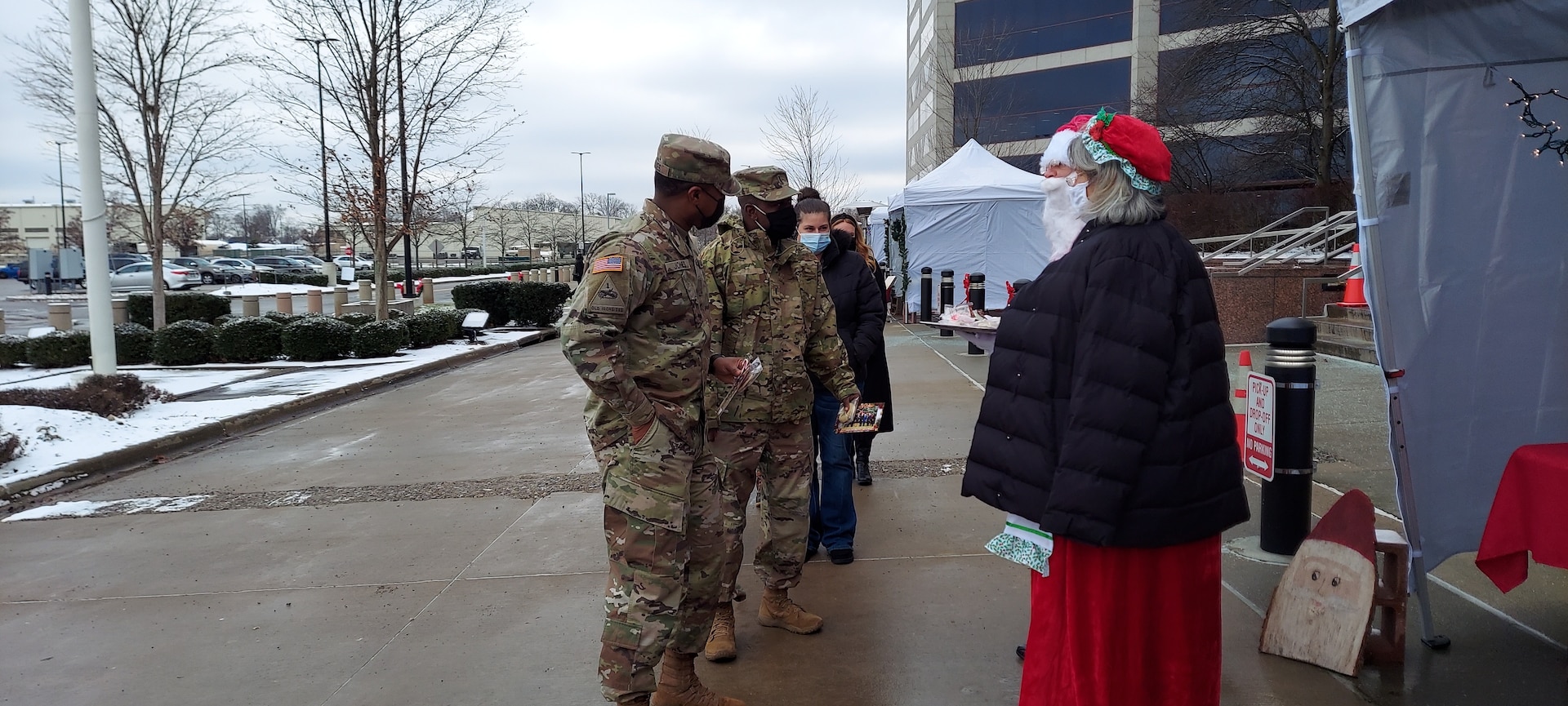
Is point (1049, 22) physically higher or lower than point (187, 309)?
higher

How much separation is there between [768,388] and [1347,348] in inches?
349

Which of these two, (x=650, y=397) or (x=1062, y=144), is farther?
(x=650, y=397)

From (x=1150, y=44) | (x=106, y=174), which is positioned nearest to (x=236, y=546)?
(x=106, y=174)

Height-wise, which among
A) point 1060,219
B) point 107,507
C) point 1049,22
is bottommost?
point 107,507

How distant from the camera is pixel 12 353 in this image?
14.9m

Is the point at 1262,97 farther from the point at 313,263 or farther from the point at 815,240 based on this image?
the point at 313,263

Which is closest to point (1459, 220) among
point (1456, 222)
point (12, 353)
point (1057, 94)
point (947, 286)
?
point (1456, 222)

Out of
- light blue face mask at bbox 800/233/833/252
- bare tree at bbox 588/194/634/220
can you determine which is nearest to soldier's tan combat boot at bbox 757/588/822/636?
light blue face mask at bbox 800/233/833/252

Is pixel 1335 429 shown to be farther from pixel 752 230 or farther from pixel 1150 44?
pixel 1150 44

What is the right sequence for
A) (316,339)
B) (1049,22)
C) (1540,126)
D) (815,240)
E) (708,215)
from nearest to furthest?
(708,215) → (1540,126) → (815,240) → (316,339) → (1049,22)

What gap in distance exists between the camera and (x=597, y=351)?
2709 mm

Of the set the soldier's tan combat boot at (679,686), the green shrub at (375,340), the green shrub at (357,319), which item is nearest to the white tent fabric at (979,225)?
the green shrub at (375,340)


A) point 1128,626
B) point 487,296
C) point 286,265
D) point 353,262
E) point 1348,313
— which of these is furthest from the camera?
point 286,265

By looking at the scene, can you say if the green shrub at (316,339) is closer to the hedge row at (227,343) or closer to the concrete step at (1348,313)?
the hedge row at (227,343)
